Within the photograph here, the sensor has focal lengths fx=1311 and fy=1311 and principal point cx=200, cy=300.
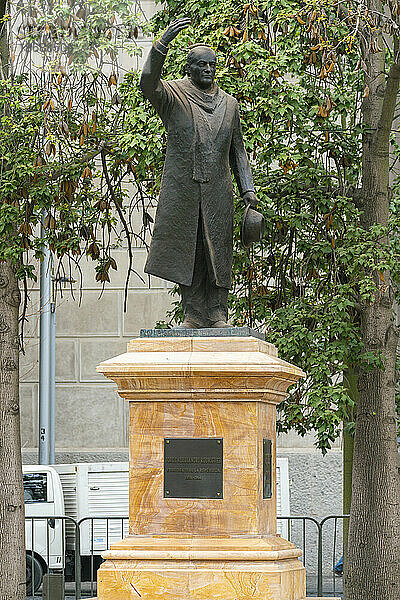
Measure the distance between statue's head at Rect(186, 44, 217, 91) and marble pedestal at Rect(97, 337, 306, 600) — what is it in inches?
81.4

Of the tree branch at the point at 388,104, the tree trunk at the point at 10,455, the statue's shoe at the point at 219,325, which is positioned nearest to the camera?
the statue's shoe at the point at 219,325

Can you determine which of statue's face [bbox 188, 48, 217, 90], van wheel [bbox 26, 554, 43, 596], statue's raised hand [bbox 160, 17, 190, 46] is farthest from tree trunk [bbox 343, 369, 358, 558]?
statue's raised hand [bbox 160, 17, 190, 46]

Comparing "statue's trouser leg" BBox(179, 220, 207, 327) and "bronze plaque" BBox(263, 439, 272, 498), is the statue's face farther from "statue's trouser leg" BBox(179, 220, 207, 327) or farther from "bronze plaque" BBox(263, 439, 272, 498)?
"bronze plaque" BBox(263, 439, 272, 498)

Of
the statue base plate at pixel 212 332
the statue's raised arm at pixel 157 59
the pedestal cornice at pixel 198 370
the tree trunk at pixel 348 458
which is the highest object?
the statue's raised arm at pixel 157 59

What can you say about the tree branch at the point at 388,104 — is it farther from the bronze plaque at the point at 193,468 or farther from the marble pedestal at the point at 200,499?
the bronze plaque at the point at 193,468

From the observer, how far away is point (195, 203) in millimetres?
10055

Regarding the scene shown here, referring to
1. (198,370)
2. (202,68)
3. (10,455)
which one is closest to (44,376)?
(10,455)

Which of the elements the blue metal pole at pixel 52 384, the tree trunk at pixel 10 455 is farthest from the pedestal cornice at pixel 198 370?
the blue metal pole at pixel 52 384

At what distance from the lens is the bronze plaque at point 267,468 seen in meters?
9.75

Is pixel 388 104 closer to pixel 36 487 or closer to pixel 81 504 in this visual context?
pixel 36 487

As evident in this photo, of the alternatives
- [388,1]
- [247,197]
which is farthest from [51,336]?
[247,197]

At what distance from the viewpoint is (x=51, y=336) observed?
23.7 metres

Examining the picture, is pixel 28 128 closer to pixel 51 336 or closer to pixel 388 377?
pixel 388 377

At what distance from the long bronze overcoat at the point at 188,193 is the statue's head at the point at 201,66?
15cm
